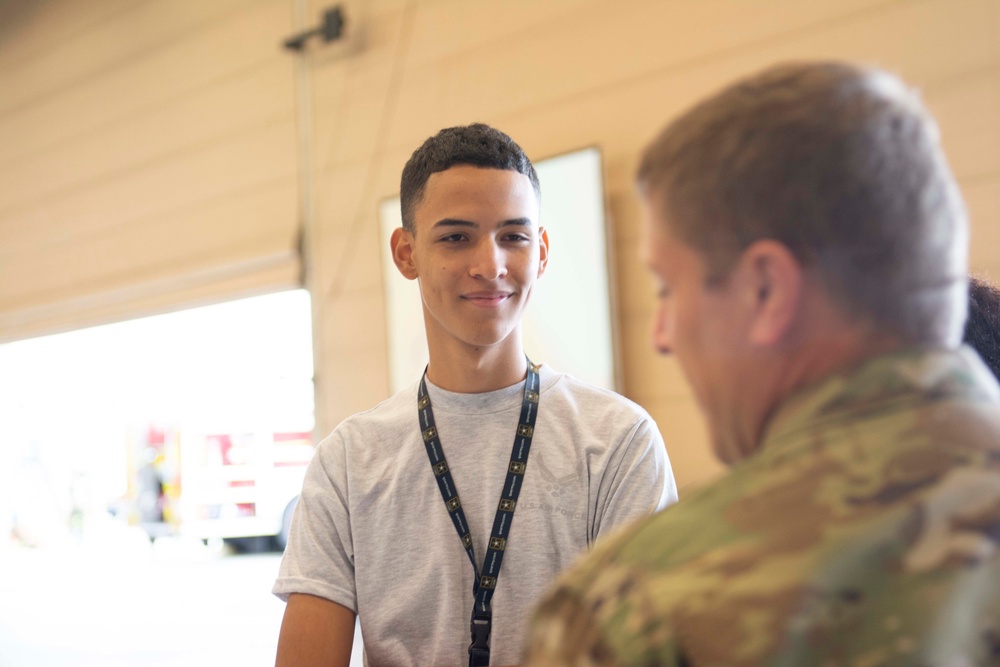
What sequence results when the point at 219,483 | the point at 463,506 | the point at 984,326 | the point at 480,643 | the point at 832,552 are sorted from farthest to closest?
the point at 219,483
the point at 984,326
the point at 463,506
the point at 480,643
the point at 832,552

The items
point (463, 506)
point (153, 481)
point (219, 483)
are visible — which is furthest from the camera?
point (153, 481)

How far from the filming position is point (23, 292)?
5906 mm

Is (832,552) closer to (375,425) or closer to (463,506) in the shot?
(463,506)

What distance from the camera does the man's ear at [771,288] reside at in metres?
0.61

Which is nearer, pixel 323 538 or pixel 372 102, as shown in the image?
pixel 323 538

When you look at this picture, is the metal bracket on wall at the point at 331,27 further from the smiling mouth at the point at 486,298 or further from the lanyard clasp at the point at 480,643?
the lanyard clasp at the point at 480,643

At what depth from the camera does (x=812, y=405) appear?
0.61 m

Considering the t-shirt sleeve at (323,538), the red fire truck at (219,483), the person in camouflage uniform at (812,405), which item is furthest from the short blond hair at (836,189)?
the red fire truck at (219,483)

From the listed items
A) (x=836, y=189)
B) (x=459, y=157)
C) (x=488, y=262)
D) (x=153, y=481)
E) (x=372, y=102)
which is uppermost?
(x=372, y=102)

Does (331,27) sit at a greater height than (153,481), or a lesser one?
greater

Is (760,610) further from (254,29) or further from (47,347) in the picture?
(47,347)

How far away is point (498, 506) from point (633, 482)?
0.20m

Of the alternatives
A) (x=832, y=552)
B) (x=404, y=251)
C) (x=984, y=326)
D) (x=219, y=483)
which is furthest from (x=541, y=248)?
(x=219, y=483)

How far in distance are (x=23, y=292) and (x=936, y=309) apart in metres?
6.16
